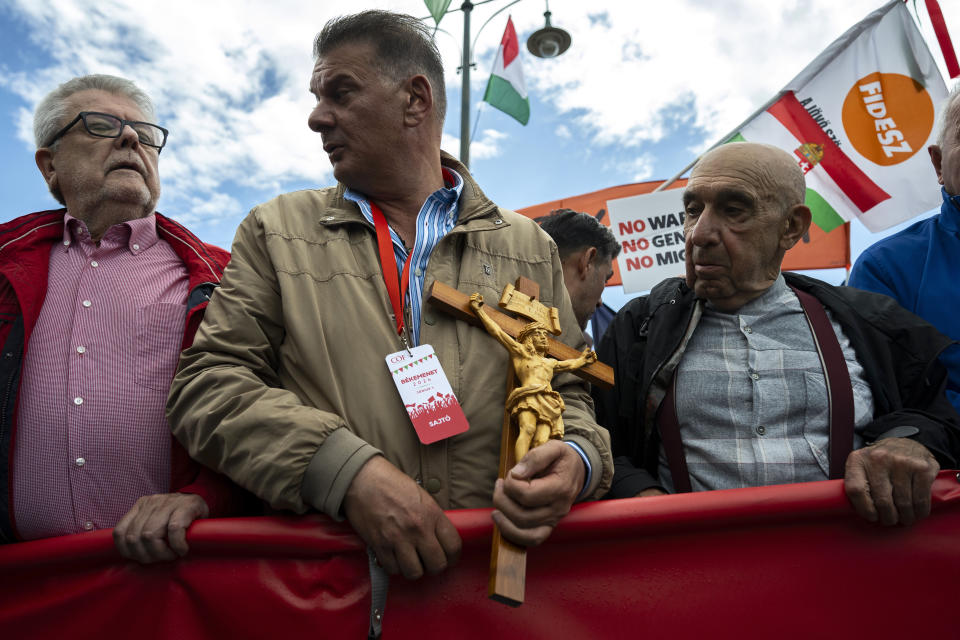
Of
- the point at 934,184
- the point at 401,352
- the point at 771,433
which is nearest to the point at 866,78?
the point at 934,184

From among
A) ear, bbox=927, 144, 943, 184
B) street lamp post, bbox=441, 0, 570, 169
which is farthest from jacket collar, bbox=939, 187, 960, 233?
street lamp post, bbox=441, 0, 570, 169

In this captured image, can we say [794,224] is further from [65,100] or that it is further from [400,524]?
[65,100]

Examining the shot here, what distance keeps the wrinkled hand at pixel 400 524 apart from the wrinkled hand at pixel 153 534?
0.41m

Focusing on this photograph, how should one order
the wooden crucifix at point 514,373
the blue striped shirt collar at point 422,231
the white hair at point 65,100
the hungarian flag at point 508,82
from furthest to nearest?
the hungarian flag at point 508,82 < the white hair at point 65,100 < the blue striped shirt collar at point 422,231 < the wooden crucifix at point 514,373

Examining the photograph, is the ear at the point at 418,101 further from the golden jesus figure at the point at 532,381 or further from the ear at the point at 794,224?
the ear at the point at 794,224

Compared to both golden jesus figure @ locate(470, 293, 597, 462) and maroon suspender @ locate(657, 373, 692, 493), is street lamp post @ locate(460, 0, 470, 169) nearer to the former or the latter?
maroon suspender @ locate(657, 373, 692, 493)

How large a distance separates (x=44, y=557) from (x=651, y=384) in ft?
5.55

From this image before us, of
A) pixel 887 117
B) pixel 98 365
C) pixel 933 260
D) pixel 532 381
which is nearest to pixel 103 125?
pixel 98 365

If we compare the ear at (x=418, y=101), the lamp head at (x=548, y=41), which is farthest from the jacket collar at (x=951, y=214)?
the lamp head at (x=548, y=41)

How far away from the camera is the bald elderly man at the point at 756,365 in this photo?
183 centimetres

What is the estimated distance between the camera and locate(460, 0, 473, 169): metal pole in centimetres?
596

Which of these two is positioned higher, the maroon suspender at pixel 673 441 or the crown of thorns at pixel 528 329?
the crown of thorns at pixel 528 329

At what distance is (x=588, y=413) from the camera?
1784 millimetres

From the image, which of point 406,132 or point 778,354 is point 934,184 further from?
Result: point 406,132
